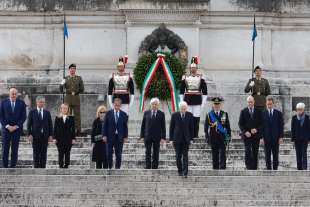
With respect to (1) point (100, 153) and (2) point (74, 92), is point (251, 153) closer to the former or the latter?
(1) point (100, 153)

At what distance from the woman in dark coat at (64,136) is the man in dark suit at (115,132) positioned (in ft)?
3.16

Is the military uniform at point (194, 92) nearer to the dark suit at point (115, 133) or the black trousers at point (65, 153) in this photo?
the dark suit at point (115, 133)

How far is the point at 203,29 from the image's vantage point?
36.0 meters

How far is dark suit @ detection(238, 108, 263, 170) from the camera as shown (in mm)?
27453

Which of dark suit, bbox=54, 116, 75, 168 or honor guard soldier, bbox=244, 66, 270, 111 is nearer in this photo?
dark suit, bbox=54, 116, 75, 168

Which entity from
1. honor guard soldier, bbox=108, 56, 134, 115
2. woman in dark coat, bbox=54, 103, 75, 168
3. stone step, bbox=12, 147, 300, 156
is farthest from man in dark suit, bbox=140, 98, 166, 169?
honor guard soldier, bbox=108, 56, 134, 115

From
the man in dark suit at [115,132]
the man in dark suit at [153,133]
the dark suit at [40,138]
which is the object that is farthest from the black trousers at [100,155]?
the dark suit at [40,138]

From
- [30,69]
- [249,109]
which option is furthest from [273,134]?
[30,69]

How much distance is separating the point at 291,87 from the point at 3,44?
29.5ft

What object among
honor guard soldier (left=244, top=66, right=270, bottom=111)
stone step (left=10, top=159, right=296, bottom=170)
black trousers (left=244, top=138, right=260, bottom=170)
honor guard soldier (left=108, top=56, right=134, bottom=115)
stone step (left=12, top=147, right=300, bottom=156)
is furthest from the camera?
honor guard soldier (left=244, top=66, right=270, bottom=111)

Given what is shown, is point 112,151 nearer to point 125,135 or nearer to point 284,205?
point 125,135

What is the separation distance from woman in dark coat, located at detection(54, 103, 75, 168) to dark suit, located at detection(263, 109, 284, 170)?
4.58 m

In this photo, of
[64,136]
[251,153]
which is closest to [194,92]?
[251,153]

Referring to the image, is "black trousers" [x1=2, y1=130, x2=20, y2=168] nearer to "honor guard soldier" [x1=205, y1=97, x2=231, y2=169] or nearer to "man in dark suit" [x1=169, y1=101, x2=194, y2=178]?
"man in dark suit" [x1=169, y1=101, x2=194, y2=178]
